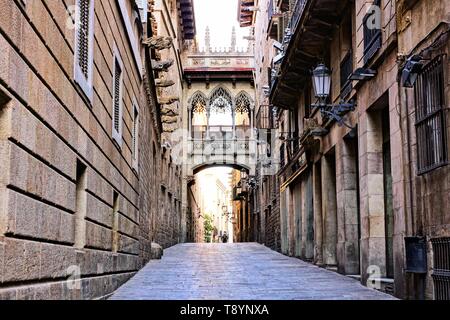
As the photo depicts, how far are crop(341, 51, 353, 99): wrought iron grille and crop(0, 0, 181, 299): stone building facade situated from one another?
4643 millimetres

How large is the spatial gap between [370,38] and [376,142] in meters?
1.93

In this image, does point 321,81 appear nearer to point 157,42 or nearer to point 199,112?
point 157,42

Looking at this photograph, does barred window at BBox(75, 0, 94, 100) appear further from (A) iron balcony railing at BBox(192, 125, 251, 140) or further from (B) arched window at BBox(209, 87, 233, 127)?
(B) arched window at BBox(209, 87, 233, 127)

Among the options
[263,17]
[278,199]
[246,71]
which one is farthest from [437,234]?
[246,71]

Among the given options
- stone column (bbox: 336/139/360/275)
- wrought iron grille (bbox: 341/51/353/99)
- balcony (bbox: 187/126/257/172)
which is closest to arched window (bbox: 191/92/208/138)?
balcony (bbox: 187/126/257/172)

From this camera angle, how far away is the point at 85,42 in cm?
852

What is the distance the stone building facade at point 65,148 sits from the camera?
5.18m

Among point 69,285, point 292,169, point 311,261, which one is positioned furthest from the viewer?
point 292,169

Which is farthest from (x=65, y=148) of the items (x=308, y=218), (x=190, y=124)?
(x=190, y=124)

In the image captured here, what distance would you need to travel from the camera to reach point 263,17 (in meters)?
36.9

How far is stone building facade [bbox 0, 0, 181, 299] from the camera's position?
5.18m

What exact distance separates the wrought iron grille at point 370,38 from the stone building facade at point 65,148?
449 cm
